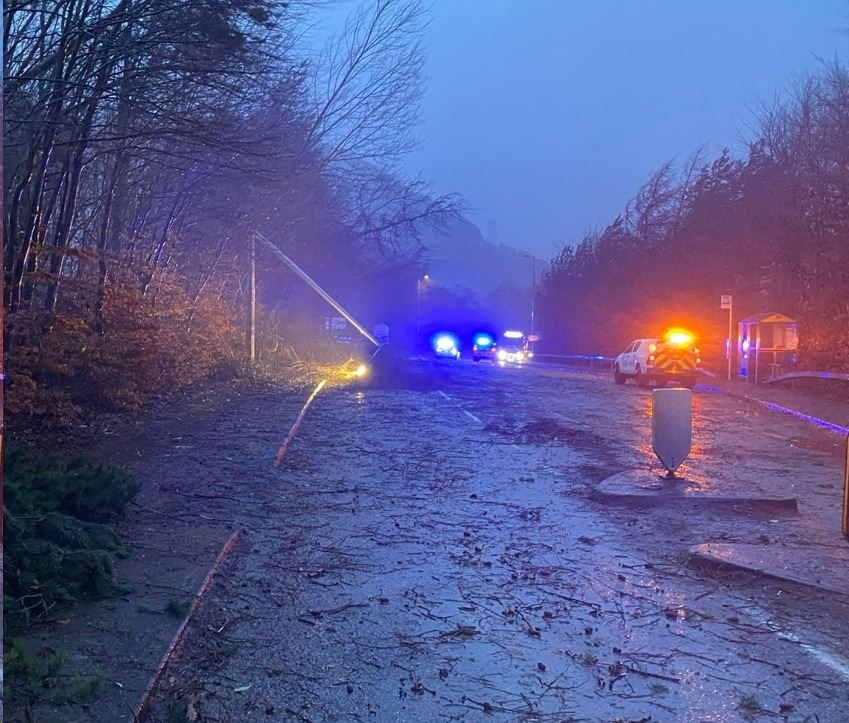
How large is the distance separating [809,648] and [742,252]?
108ft

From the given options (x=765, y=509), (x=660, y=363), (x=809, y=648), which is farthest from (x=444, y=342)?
(x=809, y=648)

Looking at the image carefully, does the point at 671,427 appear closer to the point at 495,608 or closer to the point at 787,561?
the point at 787,561

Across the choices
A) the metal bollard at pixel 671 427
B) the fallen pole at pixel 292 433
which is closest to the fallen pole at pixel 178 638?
the fallen pole at pixel 292 433

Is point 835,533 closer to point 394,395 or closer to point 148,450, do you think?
point 148,450

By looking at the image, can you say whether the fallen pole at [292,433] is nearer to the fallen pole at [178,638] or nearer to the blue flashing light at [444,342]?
the fallen pole at [178,638]

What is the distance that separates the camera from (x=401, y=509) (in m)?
9.26

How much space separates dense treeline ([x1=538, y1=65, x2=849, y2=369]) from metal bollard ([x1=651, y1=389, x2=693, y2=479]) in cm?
1525

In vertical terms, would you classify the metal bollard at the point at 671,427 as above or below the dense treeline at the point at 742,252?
below

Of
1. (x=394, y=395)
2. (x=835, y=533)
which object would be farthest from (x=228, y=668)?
(x=394, y=395)

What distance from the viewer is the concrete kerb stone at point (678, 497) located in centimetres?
914

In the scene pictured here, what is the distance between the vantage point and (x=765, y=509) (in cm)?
909

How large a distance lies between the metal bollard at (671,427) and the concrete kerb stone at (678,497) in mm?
281

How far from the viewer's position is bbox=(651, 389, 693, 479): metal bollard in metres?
10.3

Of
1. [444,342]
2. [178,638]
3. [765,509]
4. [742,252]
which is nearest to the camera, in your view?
[178,638]
